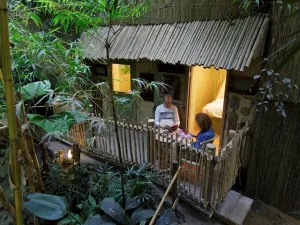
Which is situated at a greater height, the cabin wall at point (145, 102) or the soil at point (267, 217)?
the cabin wall at point (145, 102)

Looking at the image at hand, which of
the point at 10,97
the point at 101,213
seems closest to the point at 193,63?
the point at 101,213

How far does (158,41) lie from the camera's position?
452cm

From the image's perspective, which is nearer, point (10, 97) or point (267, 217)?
point (10, 97)

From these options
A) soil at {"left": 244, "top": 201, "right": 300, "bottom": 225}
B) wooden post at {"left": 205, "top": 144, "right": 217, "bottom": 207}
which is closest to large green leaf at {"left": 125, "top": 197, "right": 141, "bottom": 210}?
wooden post at {"left": 205, "top": 144, "right": 217, "bottom": 207}

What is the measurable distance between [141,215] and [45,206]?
1.24m

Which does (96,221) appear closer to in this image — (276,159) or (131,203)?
(131,203)

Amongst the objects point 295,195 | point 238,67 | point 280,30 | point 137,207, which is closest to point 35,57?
point 137,207

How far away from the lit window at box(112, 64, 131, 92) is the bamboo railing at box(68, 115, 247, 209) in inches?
78.5

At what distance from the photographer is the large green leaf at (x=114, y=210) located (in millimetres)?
2992

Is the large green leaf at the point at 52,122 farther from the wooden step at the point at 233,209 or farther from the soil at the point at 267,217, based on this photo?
the soil at the point at 267,217

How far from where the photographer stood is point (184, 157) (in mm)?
3510

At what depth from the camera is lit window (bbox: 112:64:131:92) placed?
19.9 feet

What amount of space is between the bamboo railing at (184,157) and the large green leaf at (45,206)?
94cm

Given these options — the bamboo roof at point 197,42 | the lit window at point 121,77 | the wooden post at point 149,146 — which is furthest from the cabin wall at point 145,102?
the wooden post at point 149,146
